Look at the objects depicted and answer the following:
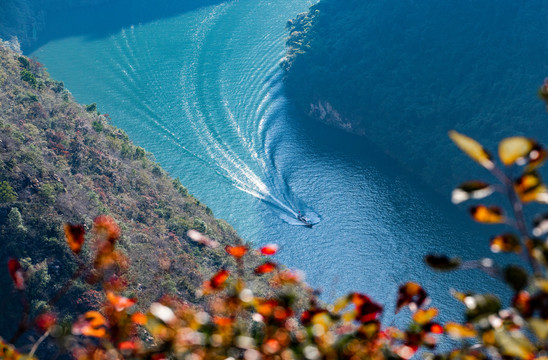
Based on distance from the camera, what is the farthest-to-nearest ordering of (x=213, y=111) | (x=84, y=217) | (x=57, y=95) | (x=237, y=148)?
(x=213, y=111) < (x=237, y=148) < (x=57, y=95) < (x=84, y=217)

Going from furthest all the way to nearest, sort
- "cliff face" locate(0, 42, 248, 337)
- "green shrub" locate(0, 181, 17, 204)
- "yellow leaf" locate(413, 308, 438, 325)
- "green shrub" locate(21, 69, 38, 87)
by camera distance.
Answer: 1. "green shrub" locate(21, 69, 38, 87)
2. "green shrub" locate(0, 181, 17, 204)
3. "cliff face" locate(0, 42, 248, 337)
4. "yellow leaf" locate(413, 308, 438, 325)

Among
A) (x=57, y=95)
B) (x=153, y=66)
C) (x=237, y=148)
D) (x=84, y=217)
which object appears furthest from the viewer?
(x=153, y=66)

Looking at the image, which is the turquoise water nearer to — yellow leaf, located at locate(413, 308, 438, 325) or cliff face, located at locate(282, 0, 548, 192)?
cliff face, located at locate(282, 0, 548, 192)

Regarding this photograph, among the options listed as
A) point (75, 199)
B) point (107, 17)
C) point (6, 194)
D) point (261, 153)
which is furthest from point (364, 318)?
point (107, 17)

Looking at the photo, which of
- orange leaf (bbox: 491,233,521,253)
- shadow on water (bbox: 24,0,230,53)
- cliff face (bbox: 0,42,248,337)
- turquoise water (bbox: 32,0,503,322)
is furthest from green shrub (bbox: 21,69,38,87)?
orange leaf (bbox: 491,233,521,253)

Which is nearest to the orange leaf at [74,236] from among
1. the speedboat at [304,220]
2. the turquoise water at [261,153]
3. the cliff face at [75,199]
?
the cliff face at [75,199]

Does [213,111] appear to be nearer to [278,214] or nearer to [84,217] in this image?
[278,214]

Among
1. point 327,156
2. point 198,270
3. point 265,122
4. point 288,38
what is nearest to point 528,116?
point 327,156
